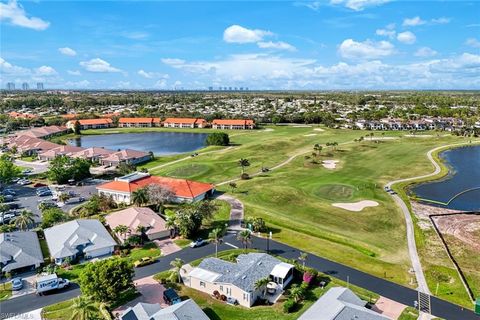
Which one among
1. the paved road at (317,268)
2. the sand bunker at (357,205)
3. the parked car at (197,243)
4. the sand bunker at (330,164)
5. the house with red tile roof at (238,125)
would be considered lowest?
the paved road at (317,268)

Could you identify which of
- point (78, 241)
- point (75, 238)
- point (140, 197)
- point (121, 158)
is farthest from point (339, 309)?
point (121, 158)

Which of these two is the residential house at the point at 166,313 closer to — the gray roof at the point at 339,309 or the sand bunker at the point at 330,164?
the gray roof at the point at 339,309

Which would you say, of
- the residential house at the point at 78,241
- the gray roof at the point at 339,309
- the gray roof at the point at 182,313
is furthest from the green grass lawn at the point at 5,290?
the gray roof at the point at 339,309

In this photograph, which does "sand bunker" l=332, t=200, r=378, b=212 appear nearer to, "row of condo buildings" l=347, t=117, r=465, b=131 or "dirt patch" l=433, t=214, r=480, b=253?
"dirt patch" l=433, t=214, r=480, b=253

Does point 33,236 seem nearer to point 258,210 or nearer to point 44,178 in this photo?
point 258,210

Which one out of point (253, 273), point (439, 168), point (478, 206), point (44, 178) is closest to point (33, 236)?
point (253, 273)

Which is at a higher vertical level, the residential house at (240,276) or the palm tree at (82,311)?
the palm tree at (82,311)
